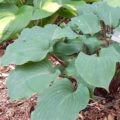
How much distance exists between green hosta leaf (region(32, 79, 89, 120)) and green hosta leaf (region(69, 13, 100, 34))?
330 millimetres

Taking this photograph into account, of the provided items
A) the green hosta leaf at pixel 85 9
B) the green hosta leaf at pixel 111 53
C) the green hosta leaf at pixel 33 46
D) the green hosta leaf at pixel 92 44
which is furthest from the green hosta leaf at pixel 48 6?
the green hosta leaf at pixel 111 53

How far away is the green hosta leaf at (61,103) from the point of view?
1.52m

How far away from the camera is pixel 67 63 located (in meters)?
1.81

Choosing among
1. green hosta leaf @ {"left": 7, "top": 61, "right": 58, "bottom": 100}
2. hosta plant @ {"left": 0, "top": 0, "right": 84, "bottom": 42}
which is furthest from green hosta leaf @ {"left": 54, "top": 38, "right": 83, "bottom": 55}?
hosta plant @ {"left": 0, "top": 0, "right": 84, "bottom": 42}

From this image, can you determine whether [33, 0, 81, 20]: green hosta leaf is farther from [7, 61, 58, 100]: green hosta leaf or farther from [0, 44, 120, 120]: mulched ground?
[7, 61, 58, 100]: green hosta leaf

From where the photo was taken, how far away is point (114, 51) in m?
1.63

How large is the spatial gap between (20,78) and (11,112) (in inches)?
16.1

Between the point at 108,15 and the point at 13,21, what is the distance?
3.30 ft

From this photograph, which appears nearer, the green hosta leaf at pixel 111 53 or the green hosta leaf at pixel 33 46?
the green hosta leaf at pixel 111 53

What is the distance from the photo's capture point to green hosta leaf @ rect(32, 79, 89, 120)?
4.97 ft

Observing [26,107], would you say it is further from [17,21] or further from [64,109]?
[17,21]

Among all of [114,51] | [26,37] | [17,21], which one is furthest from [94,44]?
[17,21]

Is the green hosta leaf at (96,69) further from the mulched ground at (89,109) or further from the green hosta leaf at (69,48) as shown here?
the mulched ground at (89,109)

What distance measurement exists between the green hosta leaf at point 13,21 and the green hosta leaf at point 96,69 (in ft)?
3.98
